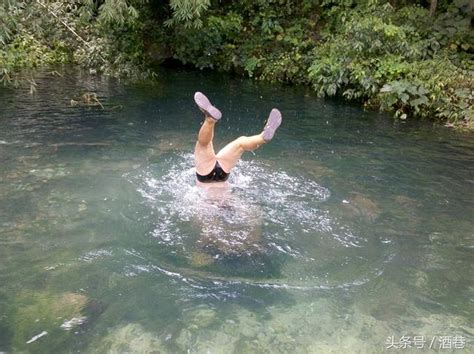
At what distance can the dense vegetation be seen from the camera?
1173 cm

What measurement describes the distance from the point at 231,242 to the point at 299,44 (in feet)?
38.7

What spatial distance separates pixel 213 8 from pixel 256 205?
41.6 feet

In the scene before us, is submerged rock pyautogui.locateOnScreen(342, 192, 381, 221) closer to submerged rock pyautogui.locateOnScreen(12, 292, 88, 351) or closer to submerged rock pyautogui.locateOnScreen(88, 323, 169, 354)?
submerged rock pyautogui.locateOnScreen(88, 323, 169, 354)

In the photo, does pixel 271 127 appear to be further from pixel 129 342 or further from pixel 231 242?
pixel 129 342

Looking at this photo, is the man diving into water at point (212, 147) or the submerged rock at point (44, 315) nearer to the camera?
the submerged rock at point (44, 315)

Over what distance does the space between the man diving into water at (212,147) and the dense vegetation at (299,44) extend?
13.2 feet

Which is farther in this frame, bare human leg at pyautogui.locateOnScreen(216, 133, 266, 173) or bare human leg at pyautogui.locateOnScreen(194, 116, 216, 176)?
bare human leg at pyautogui.locateOnScreen(216, 133, 266, 173)

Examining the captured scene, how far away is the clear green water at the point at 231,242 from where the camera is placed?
434 centimetres

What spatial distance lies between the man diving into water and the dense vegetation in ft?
13.2

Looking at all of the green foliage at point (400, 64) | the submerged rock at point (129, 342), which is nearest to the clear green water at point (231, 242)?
the submerged rock at point (129, 342)

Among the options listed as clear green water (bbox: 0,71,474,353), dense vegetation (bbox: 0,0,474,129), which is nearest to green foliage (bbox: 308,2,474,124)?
dense vegetation (bbox: 0,0,474,129)

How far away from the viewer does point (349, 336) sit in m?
4.30

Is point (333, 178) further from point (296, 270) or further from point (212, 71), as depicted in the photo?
point (212, 71)

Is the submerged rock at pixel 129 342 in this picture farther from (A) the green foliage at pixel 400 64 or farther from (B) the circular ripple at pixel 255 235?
(A) the green foliage at pixel 400 64
